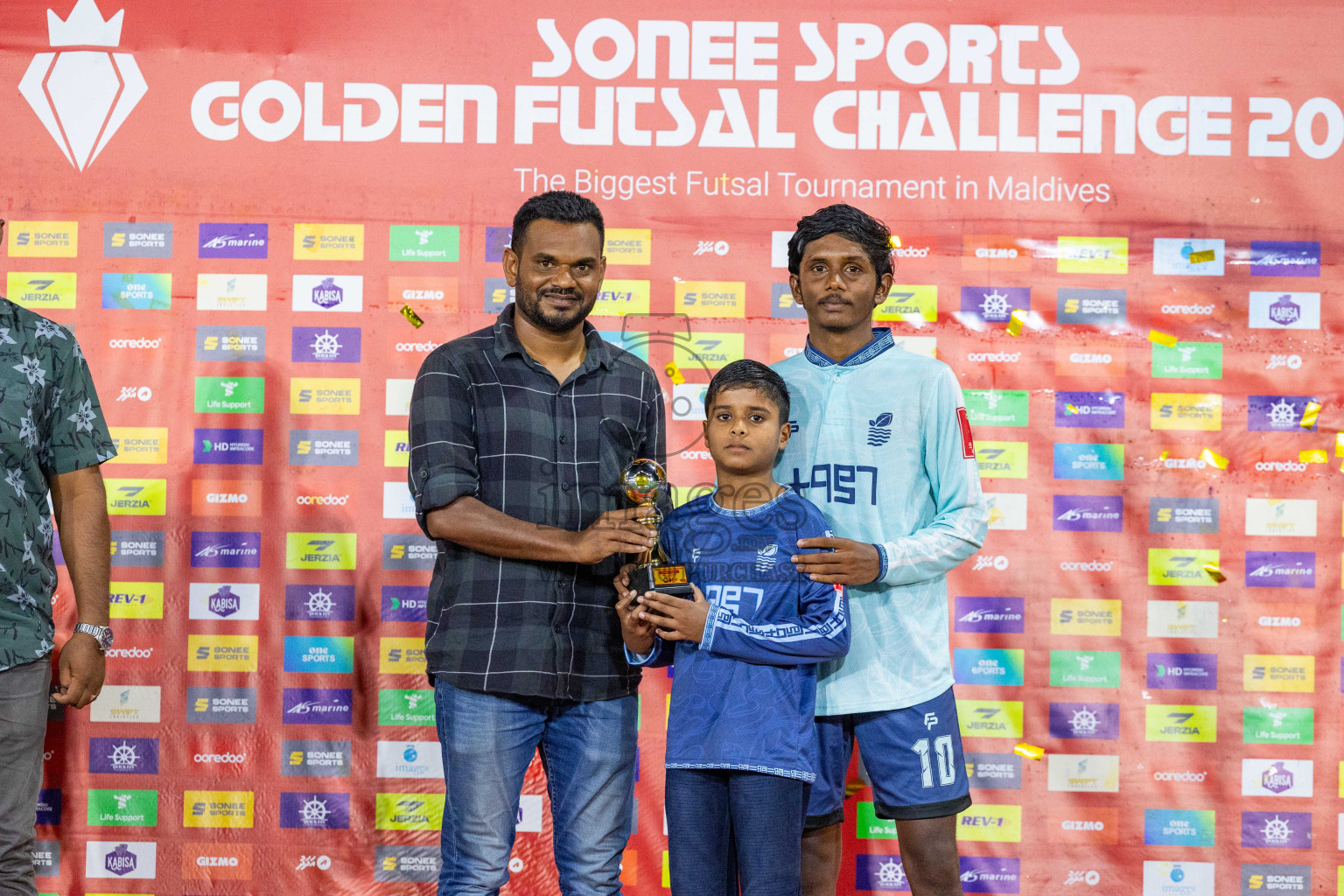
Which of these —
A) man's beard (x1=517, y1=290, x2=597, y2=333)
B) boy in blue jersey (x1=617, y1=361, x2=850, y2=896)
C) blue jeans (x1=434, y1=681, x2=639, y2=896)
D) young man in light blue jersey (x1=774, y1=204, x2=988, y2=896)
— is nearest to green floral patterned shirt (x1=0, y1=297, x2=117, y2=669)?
blue jeans (x1=434, y1=681, x2=639, y2=896)

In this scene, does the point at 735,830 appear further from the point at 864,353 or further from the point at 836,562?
the point at 864,353

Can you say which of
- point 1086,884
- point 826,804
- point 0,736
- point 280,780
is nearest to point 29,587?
point 0,736

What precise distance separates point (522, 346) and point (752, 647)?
2.52 feet

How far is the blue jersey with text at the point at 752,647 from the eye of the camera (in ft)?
6.06

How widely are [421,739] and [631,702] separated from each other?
1152mm

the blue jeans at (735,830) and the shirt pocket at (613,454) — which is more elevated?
the shirt pocket at (613,454)

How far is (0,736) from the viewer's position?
198 centimetres

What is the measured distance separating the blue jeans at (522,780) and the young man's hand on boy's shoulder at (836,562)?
0.48 meters

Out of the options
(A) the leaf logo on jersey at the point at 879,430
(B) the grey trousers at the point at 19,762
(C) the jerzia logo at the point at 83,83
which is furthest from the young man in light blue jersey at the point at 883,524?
(C) the jerzia logo at the point at 83,83

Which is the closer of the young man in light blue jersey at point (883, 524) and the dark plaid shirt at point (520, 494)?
the dark plaid shirt at point (520, 494)

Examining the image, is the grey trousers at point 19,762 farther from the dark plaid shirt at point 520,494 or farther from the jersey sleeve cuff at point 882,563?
the jersey sleeve cuff at point 882,563

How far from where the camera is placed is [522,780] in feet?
6.54

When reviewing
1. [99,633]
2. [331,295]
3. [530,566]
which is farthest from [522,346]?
[331,295]

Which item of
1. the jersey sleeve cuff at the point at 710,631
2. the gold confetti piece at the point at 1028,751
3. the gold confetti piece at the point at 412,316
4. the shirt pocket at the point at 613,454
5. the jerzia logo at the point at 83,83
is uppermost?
the jerzia logo at the point at 83,83
